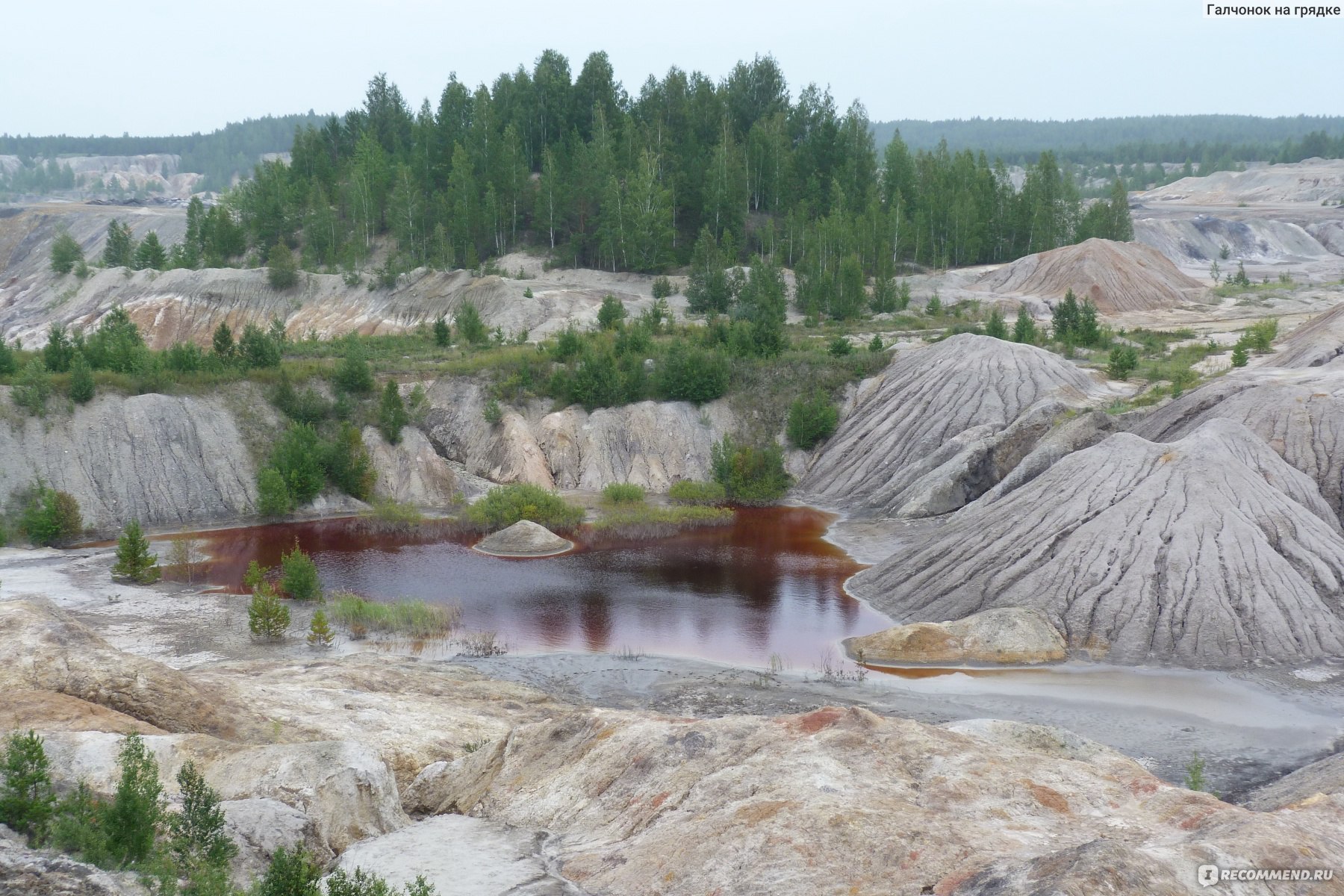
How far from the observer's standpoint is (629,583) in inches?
1230

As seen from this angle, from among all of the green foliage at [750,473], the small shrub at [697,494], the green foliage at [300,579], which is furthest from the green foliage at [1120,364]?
the green foliage at [300,579]

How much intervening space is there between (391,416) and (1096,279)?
4338 centimetres

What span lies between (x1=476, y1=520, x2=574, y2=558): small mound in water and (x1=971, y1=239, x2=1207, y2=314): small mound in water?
40611 millimetres

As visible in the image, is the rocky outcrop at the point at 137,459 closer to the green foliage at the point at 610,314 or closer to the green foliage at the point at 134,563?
the green foliage at the point at 134,563

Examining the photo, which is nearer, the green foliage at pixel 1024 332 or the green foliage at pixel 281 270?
the green foliage at pixel 1024 332

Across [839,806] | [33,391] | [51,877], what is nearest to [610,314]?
[33,391]

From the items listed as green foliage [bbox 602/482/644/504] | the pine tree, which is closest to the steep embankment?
green foliage [bbox 602/482/644/504]

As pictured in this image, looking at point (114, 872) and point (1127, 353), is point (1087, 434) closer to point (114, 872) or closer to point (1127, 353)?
point (1127, 353)

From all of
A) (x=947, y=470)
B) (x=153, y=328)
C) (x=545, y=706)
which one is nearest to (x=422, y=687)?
(x=545, y=706)

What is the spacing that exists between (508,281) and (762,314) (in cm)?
2034

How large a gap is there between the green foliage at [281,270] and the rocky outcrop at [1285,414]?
55324mm

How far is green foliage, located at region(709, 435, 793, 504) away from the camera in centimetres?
4225

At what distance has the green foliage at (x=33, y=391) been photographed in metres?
38.8

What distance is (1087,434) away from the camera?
34.8m
